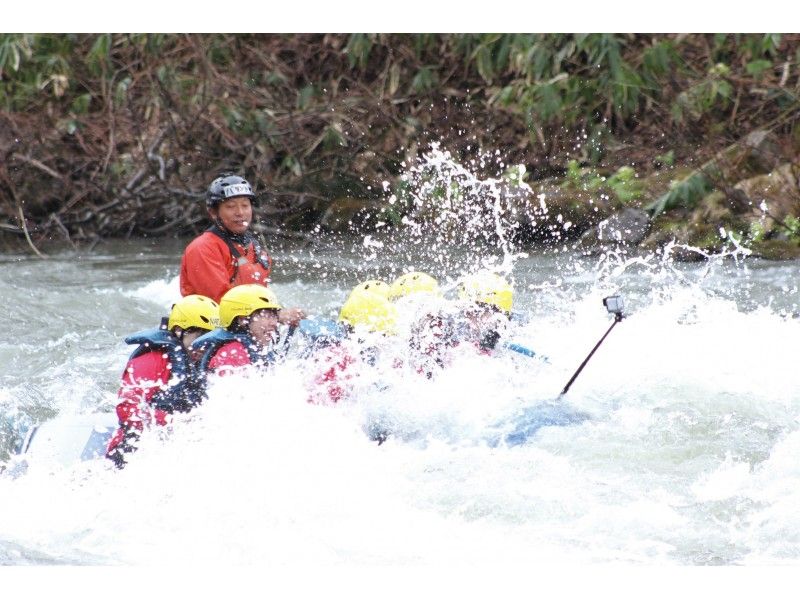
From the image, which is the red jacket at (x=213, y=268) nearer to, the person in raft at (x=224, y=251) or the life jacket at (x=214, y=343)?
the person in raft at (x=224, y=251)

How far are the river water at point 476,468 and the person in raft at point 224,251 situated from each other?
30.9 inches

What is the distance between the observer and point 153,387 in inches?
179

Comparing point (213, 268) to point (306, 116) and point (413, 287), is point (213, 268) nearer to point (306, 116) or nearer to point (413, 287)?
point (413, 287)

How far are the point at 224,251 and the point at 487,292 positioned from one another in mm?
1381

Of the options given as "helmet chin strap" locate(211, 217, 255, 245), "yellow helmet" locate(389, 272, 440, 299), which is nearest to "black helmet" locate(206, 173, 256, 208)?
"helmet chin strap" locate(211, 217, 255, 245)

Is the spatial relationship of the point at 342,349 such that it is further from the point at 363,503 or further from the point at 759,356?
the point at 759,356

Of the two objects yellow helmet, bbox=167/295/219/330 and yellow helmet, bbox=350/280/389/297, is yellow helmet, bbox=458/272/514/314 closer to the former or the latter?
yellow helmet, bbox=350/280/389/297

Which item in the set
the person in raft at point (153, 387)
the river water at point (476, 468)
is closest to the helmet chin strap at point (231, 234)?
the river water at point (476, 468)

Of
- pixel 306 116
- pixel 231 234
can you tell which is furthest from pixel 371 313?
pixel 306 116

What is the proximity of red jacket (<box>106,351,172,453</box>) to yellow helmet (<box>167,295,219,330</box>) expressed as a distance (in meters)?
0.17

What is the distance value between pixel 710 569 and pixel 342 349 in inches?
68.2

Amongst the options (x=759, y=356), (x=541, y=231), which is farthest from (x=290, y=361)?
(x=541, y=231)

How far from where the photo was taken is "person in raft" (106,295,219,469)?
14.8 ft

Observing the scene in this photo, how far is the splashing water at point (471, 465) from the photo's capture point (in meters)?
4.02
